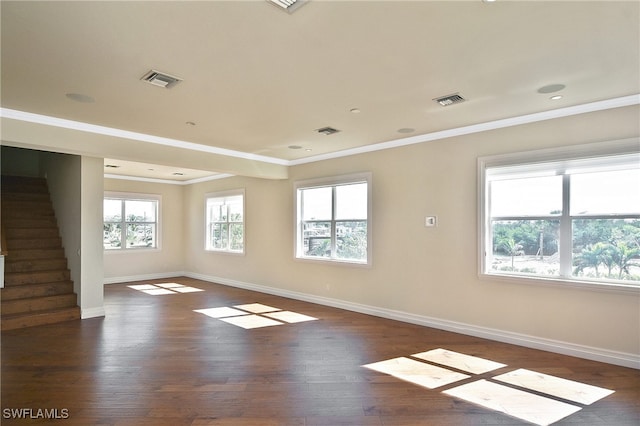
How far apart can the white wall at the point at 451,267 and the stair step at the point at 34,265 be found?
3582 mm

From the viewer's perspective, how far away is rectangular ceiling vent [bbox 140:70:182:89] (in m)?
2.88

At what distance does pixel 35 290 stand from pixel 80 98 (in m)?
3.49

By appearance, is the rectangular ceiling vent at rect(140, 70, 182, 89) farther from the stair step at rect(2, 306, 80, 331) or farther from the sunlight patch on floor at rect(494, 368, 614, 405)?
the stair step at rect(2, 306, 80, 331)

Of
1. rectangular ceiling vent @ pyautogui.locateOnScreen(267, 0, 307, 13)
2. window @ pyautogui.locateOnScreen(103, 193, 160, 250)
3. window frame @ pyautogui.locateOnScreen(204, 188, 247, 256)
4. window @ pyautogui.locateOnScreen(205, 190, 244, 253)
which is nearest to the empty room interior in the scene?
rectangular ceiling vent @ pyautogui.locateOnScreen(267, 0, 307, 13)

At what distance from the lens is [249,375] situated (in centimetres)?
321

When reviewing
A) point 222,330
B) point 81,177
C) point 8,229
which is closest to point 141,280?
point 8,229

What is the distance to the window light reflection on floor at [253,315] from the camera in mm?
4906

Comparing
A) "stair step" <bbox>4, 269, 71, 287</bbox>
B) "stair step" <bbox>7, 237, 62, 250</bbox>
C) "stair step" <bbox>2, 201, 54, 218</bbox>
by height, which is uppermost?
"stair step" <bbox>2, 201, 54, 218</bbox>

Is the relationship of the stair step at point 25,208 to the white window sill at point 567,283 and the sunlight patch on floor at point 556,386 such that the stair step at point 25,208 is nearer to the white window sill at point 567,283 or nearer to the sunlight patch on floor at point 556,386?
the white window sill at point 567,283

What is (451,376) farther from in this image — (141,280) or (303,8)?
(141,280)

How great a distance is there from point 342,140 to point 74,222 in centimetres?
433

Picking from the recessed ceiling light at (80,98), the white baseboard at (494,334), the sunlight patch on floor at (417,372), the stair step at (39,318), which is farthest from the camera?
the stair step at (39,318)

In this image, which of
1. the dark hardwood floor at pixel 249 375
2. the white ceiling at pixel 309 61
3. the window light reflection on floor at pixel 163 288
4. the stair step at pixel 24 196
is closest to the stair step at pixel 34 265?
the dark hardwood floor at pixel 249 375

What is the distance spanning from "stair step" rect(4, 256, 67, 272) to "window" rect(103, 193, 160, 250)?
258 cm
